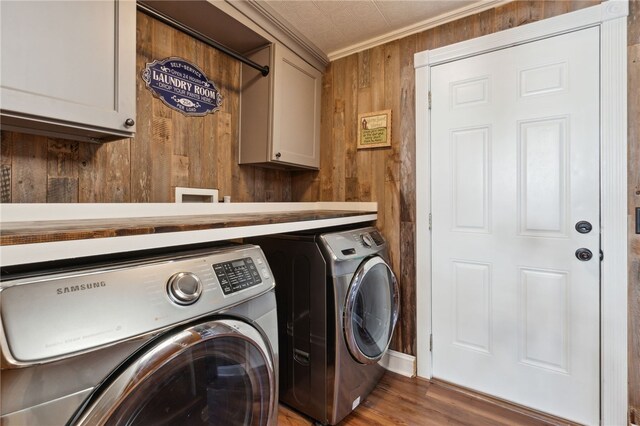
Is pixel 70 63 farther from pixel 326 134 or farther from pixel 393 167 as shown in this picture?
pixel 393 167

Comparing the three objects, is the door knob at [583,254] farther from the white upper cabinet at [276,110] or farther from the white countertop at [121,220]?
the white upper cabinet at [276,110]

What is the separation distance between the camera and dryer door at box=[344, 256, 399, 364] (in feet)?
4.90

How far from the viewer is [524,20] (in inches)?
66.6

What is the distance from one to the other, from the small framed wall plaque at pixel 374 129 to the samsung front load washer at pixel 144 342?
1.44m

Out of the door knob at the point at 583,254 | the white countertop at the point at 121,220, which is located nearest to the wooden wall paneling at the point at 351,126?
the white countertop at the point at 121,220

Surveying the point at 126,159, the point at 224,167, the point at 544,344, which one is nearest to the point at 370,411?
the point at 544,344

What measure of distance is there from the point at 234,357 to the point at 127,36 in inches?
50.9

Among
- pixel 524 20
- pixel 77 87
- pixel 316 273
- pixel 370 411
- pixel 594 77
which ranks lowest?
pixel 370 411

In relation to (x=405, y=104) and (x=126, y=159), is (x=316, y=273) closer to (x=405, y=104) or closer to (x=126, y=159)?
(x=126, y=159)

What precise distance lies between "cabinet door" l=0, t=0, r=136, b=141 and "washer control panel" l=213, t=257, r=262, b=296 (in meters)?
0.76

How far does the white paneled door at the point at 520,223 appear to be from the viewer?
1.55 metres

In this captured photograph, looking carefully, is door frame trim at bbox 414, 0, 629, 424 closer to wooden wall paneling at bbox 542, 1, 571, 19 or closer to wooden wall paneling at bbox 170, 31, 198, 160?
wooden wall paneling at bbox 542, 1, 571, 19

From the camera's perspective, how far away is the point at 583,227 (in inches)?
60.6

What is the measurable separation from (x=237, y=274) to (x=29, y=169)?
1011 millimetres
